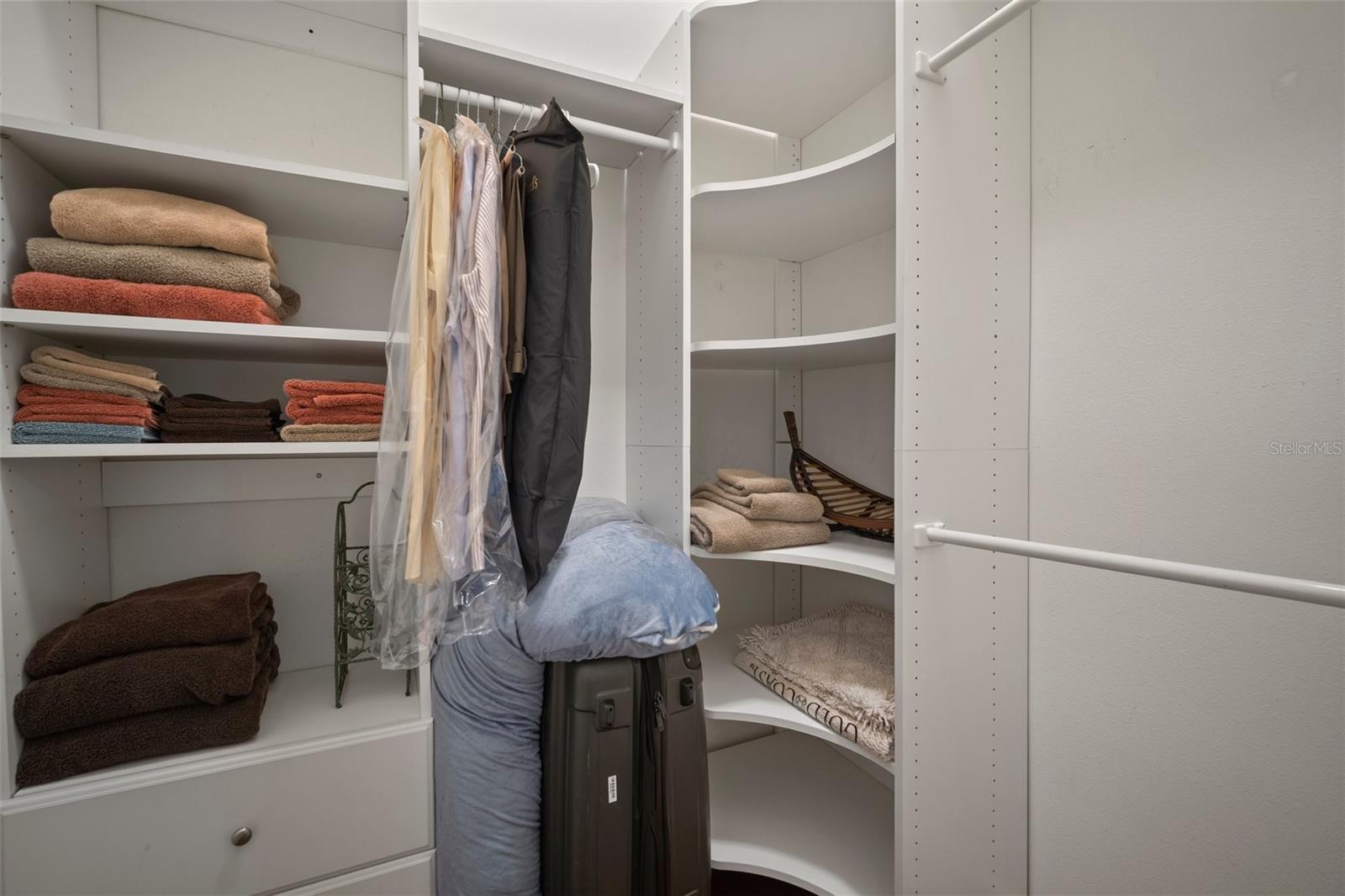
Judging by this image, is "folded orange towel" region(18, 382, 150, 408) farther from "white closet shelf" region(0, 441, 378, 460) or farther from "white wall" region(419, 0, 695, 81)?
"white wall" region(419, 0, 695, 81)

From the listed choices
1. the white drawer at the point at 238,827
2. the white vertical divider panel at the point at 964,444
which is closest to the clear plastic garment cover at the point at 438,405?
the white drawer at the point at 238,827

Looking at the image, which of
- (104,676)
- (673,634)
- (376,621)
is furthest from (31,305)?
(673,634)

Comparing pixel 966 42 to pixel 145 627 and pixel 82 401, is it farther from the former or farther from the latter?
pixel 145 627

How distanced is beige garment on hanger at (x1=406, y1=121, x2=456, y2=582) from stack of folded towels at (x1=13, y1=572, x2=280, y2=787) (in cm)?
39

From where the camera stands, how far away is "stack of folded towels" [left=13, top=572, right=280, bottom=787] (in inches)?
36.9

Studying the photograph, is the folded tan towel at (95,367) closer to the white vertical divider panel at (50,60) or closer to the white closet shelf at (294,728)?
the white vertical divider panel at (50,60)

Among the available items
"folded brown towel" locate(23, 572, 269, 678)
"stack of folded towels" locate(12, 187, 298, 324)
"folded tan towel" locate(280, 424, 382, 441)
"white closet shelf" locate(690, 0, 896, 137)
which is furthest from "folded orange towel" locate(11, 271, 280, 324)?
"white closet shelf" locate(690, 0, 896, 137)

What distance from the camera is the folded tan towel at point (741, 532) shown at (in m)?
1.41

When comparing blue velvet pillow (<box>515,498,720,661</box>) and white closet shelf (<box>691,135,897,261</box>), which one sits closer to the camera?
blue velvet pillow (<box>515,498,720,661</box>)

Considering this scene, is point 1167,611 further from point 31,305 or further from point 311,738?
point 31,305

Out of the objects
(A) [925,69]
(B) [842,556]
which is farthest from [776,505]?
(A) [925,69]

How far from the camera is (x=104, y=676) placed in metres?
0.96

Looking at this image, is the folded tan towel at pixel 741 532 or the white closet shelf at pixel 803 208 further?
the folded tan towel at pixel 741 532

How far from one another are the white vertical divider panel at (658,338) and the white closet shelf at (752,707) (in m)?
0.41
